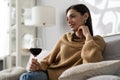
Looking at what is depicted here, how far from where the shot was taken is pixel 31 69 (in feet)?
6.80

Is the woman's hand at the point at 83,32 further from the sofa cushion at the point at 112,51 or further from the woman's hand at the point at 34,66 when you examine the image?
the woman's hand at the point at 34,66

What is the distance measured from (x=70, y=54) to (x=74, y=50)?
0.05 m

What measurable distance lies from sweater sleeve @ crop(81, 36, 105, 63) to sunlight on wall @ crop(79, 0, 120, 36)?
22.5 inches

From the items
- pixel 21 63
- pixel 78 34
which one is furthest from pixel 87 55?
pixel 21 63

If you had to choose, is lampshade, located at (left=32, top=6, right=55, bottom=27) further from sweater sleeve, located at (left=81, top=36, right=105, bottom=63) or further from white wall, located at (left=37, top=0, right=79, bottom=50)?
sweater sleeve, located at (left=81, top=36, right=105, bottom=63)

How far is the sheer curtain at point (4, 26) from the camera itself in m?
4.46

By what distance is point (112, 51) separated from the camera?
2.06m

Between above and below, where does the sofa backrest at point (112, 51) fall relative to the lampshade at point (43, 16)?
below

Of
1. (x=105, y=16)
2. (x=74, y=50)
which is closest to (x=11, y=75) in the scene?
(x=74, y=50)

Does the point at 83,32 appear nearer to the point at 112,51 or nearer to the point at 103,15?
the point at 112,51

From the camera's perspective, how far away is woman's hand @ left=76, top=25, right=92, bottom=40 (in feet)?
7.20

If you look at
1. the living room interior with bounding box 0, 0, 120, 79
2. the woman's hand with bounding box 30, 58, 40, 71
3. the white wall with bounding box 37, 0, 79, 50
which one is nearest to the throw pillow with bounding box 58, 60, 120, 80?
the woman's hand with bounding box 30, 58, 40, 71

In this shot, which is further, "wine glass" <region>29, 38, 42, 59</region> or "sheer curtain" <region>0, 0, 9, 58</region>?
"sheer curtain" <region>0, 0, 9, 58</region>

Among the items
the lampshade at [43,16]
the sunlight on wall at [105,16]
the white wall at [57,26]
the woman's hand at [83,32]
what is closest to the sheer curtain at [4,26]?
the white wall at [57,26]
